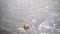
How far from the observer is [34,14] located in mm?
2260

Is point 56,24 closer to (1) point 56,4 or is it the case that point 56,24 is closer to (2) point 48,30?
(2) point 48,30

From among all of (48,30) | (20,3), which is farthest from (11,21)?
(48,30)

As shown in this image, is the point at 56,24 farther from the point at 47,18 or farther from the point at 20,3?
the point at 20,3

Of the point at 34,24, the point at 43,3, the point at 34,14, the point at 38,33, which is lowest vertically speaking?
the point at 38,33

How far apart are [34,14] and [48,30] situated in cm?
39

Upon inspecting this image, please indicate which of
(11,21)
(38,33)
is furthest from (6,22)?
(38,33)

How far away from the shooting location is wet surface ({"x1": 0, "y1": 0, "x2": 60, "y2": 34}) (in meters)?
2.22

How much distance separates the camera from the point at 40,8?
7.41ft

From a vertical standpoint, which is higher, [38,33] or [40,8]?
[40,8]

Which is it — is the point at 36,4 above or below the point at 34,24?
above

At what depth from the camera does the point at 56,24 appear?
2201 mm

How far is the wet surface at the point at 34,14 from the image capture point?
7.30 feet

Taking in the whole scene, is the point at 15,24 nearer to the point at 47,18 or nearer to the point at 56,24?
the point at 47,18

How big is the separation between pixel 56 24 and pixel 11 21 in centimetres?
84
